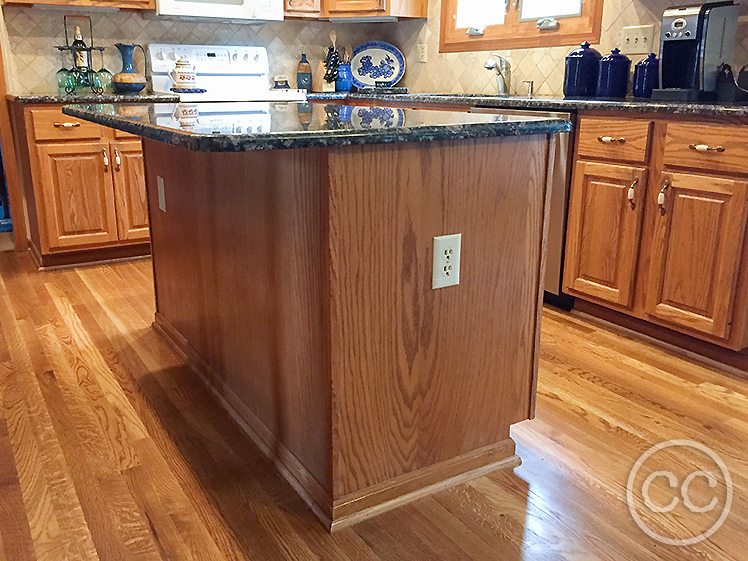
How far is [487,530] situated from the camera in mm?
1430

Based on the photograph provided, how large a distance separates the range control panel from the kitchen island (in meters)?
2.46

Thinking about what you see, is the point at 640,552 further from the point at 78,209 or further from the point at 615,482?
the point at 78,209

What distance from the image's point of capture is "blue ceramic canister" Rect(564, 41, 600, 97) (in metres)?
2.99

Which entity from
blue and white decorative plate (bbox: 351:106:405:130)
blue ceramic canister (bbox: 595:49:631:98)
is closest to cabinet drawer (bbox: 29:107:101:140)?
blue and white decorative plate (bbox: 351:106:405:130)

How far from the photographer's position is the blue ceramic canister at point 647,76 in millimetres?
2793

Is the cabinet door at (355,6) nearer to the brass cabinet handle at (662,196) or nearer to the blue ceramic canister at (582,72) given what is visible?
the blue ceramic canister at (582,72)

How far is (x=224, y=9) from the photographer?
383 centimetres

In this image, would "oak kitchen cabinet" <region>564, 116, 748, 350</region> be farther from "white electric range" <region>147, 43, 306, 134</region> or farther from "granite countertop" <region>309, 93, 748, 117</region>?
"white electric range" <region>147, 43, 306, 134</region>

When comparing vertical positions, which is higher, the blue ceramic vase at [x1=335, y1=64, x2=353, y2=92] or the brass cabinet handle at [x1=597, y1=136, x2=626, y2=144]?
the blue ceramic vase at [x1=335, y1=64, x2=353, y2=92]

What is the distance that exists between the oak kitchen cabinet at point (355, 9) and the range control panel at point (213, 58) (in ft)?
1.16

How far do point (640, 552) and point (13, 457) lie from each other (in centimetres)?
151

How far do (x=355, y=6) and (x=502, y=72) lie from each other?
1.12 m

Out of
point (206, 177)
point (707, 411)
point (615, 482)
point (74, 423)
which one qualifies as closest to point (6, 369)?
point (74, 423)

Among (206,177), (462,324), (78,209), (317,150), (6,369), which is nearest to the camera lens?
(317,150)
